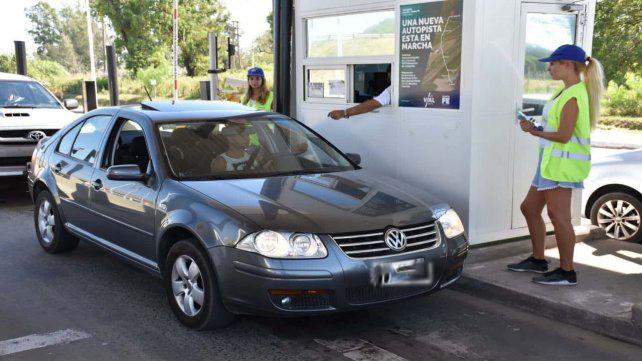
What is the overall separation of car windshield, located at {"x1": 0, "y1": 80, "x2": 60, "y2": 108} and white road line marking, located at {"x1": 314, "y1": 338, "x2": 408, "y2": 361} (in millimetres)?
7794

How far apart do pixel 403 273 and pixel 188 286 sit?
4.73 feet

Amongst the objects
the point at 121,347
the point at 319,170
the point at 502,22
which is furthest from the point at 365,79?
the point at 121,347

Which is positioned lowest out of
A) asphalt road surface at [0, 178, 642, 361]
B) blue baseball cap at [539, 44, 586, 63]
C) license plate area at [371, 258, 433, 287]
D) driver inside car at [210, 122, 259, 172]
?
asphalt road surface at [0, 178, 642, 361]

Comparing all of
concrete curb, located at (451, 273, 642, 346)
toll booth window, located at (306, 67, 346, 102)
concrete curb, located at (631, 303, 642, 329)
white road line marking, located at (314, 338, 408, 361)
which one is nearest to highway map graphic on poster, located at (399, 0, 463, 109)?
toll booth window, located at (306, 67, 346, 102)

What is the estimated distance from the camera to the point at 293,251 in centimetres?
385

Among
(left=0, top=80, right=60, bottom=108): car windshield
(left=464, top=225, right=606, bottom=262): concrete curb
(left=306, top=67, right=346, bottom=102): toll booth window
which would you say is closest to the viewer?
(left=464, top=225, right=606, bottom=262): concrete curb

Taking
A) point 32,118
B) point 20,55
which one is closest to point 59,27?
point 20,55

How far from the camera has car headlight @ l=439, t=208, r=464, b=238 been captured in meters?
4.44

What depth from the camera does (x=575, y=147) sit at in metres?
4.91

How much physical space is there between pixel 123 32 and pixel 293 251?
44354 millimetres

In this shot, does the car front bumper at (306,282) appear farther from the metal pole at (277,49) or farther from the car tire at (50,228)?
the metal pole at (277,49)

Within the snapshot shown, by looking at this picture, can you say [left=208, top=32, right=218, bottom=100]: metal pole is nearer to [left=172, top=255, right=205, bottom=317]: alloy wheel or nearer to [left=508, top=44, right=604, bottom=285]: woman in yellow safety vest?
[left=508, top=44, right=604, bottom=285]: woman in yellow safety vest

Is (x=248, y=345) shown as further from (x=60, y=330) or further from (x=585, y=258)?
(x=585, y=258)

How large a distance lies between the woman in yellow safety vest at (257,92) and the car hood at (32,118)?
3.23m
